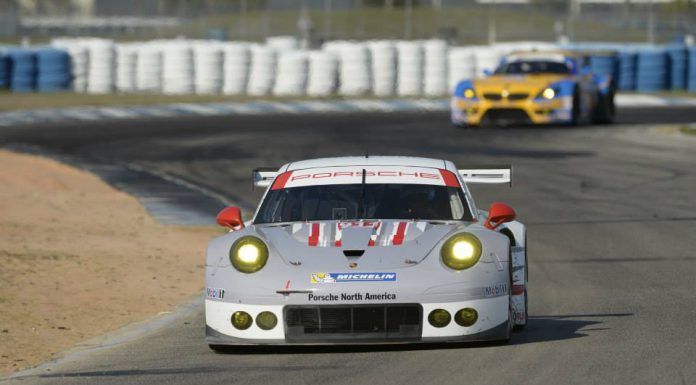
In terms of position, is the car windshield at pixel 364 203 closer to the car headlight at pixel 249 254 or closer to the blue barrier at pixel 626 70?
the car headlight at pixel 249 254

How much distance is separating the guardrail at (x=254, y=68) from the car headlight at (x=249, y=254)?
30014mm

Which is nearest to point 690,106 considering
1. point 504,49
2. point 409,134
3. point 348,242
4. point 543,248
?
point 504,49

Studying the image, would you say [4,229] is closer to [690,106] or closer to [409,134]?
[409,134]

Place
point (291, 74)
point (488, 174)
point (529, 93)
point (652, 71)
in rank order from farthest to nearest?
1. point (652, 71)
2. point (291, 74)
3. point (529, 93)
4. point (488, 174)

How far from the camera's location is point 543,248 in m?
13.3

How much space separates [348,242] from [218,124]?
71.7 ft

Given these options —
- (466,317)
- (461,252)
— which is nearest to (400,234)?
(461,252)

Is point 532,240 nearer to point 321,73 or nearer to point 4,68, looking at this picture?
point 321,73

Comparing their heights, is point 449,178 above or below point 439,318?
above

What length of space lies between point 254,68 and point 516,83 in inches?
503

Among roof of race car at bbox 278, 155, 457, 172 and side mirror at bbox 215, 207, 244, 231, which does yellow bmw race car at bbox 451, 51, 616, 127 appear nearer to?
roof of race car at bbox 278, 155, 457, 172

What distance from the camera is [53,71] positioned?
Result: 39.4 m

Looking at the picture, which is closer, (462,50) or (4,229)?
(4,229)

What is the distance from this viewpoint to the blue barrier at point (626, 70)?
40.0 m
